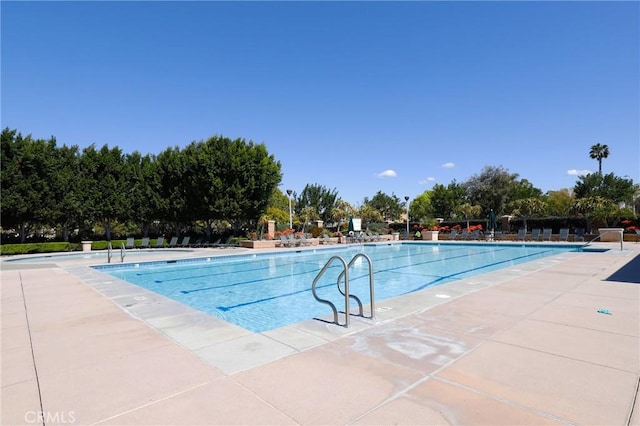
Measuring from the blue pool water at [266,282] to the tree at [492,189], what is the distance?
33056 mm

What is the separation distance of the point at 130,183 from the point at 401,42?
21.5m

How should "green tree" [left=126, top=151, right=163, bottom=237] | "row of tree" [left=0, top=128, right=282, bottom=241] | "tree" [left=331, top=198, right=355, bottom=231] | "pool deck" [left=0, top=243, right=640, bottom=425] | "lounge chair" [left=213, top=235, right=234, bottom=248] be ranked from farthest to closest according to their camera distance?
"tree" [left=331, top=198, right=355, bottom=231], "green tree" [left=126, top=151, right=163, bottom=237], "lounge chair" [left=213, top=235, right=234, bottom=248], "row of tree" [left=0, top=128, right=282, bottom=241], "pool deck" [left=0, top=243, right=640, bottom=425]

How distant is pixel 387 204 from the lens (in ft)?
192

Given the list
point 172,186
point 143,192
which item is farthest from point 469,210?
point 143,192

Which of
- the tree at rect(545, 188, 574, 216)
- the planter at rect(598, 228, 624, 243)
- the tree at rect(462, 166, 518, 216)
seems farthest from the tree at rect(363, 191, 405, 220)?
the planter at rect(598, 228, 624, 243)

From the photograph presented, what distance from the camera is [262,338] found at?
4176 mm

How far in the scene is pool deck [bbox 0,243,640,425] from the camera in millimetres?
2473

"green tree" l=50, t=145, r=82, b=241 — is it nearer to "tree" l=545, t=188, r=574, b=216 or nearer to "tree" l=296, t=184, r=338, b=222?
"tree" l=296, t=184, r=338, b=222

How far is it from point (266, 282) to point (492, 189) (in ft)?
151

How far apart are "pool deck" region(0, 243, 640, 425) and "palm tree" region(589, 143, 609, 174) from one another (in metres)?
63.8

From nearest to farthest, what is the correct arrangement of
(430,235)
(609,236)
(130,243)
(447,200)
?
(609,236), (130,243), (430,235), (447,200)

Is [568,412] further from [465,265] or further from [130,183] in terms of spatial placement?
[130,183]

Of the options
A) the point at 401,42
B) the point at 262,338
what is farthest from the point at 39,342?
the point at 401,42

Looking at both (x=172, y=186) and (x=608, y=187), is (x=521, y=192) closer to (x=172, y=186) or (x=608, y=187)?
(x=608, y=187)
